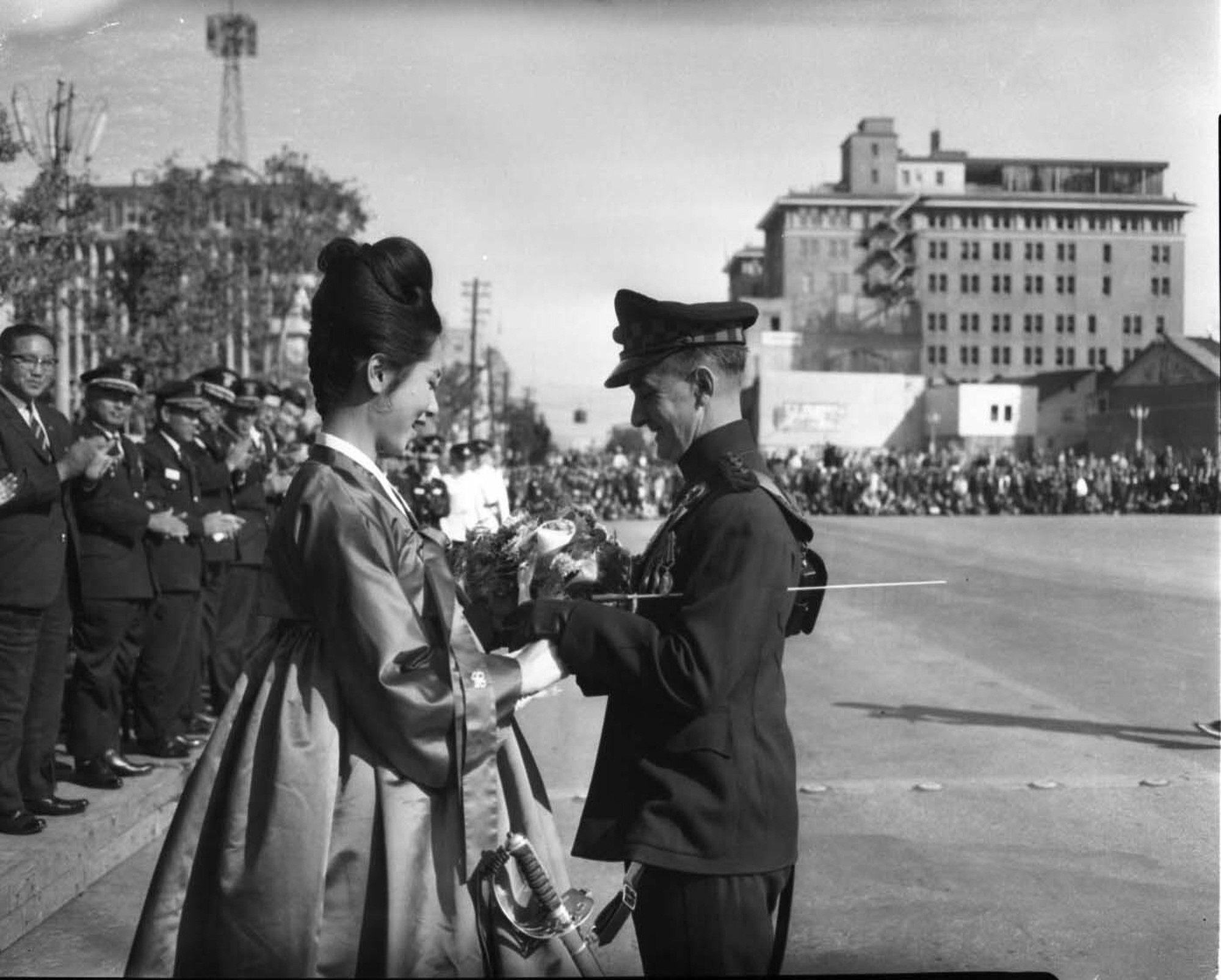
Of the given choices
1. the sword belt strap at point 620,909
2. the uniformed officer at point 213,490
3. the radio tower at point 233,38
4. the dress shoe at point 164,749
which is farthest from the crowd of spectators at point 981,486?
the sword belt strap at point 620,909

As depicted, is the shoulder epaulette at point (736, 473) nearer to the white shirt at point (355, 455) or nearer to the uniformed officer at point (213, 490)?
the white shirt at point (355, 455)

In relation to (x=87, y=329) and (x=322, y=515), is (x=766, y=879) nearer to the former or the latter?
(x=322, y=515)

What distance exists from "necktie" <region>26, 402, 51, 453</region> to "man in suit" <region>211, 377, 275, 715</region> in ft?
8.59

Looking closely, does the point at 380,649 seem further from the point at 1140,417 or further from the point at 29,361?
the point at 1140,417

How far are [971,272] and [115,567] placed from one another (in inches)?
3874

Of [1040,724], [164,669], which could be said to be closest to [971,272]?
[1040,724]

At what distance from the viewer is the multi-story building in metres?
80.9

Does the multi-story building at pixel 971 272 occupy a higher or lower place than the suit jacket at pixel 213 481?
higher

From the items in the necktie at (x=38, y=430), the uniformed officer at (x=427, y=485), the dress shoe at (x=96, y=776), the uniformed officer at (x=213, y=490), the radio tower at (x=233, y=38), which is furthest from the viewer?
the uniformed officer at (x=427, y=485)

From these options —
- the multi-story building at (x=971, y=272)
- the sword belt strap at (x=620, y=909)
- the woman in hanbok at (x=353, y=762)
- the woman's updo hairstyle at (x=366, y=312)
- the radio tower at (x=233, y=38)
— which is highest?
the multi-story building at (x=971, y=272)

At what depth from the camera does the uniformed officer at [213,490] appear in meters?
7.64

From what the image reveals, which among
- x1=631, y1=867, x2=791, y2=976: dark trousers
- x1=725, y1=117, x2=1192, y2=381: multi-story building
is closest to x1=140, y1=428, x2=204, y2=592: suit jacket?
x1=631, y1=867, x2=791, y2=976: dark trousers

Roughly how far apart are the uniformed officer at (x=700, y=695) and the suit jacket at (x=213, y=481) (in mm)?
5553

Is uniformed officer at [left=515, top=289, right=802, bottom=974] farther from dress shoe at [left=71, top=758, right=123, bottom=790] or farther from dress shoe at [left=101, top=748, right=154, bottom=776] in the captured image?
dress shoe at [left=101, top=748, right=154, bottom=776]
